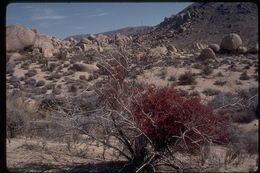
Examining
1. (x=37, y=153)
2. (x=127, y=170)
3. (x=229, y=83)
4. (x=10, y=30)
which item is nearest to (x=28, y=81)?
(x=229, y=83)

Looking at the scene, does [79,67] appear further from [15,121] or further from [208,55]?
[15,121]

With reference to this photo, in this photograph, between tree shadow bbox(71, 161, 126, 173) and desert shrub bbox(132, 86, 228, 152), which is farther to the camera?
tree shadow bbox(71, 161, 126, 173)

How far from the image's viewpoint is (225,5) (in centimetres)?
7181

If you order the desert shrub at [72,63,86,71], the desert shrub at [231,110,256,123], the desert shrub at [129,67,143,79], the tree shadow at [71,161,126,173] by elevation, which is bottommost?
the desert shrub at [72,63,86,71]

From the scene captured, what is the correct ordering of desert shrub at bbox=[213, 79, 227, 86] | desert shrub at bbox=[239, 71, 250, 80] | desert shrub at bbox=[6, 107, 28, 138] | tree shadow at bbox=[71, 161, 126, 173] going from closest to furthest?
tree shadow at bbox=[71, 161, 126, 173], desert shrub at bbox=[6, 107, 28, 138], desert shrub at bbox=[213, 79, 227, 86], desert shrub at bbox=[239, 71, 250, 80]

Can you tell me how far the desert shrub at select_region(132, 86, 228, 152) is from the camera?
27.5ft

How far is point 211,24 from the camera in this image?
6712 centimetres

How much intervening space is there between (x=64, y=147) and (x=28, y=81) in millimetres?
18472

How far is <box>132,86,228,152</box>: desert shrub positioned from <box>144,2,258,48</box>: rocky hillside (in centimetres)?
4850

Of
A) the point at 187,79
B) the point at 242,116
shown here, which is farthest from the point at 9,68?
the point at 242,116

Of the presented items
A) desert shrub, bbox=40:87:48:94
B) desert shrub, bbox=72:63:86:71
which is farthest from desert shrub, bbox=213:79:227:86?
desert shrub, bbox=72:63:86:71

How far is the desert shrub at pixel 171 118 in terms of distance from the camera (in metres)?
8.38

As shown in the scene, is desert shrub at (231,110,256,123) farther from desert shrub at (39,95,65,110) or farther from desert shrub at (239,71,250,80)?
desert shrub at (239,71,250,80)

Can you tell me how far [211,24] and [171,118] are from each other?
60.3 m
